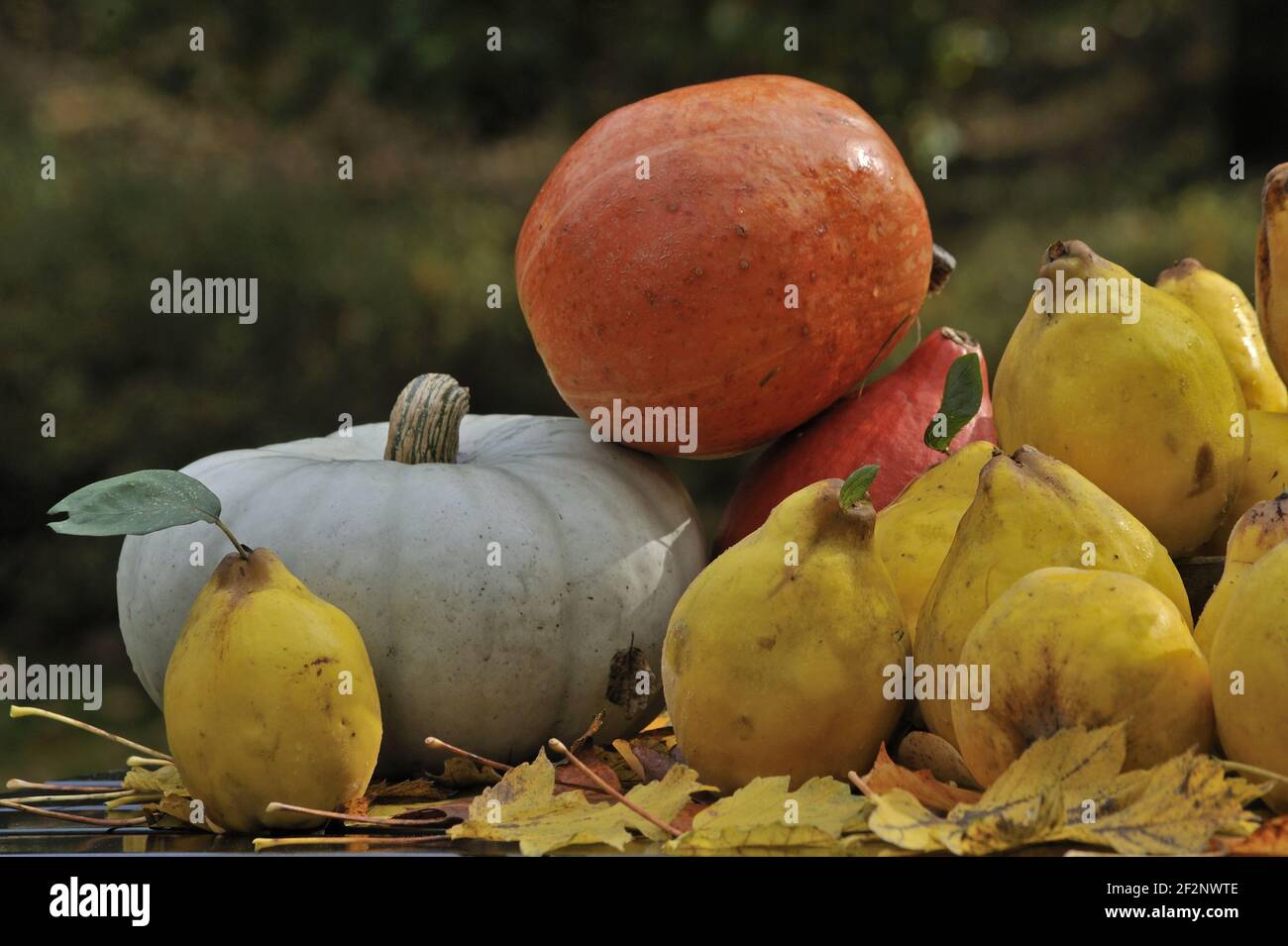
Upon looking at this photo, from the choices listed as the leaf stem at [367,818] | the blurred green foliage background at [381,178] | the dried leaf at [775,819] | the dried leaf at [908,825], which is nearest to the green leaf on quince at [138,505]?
the leaf stem at [367,818]

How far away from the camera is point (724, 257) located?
1.57 meters

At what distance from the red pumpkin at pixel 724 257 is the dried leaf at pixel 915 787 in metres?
0.59

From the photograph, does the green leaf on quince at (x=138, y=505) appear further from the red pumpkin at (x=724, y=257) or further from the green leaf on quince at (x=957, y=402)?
the green leaf on quince at (x=957, y=402)

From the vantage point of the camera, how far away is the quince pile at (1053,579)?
102cm

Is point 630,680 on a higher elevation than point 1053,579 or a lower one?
lower

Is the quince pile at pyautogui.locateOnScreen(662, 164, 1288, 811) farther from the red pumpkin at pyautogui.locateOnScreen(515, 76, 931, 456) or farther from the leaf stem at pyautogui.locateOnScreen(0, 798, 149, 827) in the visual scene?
the leaf stem at pyautogui.locateOnScreen(0, 798, 149, 827)

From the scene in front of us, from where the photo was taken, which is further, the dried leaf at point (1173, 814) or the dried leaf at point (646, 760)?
the dried leaf at point (646, 760)

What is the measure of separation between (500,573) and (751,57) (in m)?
3.63

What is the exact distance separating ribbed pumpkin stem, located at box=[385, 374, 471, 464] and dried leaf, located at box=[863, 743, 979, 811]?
0.72m

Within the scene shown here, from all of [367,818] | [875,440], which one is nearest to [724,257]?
[875,440]

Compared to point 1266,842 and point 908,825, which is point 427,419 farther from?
point 1266,842

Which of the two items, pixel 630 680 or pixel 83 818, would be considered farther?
pixel 630 680

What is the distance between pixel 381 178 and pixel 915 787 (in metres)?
4.57
